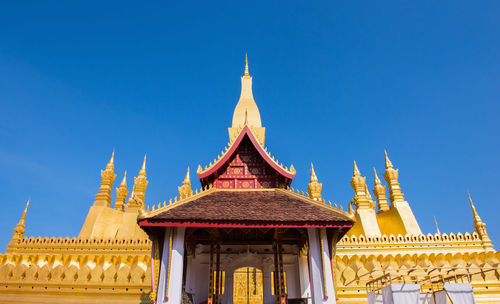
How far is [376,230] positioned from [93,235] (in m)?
16.7

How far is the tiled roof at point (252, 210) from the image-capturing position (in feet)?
33.5

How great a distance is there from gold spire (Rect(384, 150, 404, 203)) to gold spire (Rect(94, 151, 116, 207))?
19.0m

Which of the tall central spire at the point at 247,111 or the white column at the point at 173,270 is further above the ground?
the tall central spire at the point at 247,111

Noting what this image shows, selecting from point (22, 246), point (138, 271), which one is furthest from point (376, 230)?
point (22, 246)

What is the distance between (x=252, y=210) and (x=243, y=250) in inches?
163

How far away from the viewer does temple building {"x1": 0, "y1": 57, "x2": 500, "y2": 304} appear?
10.4m

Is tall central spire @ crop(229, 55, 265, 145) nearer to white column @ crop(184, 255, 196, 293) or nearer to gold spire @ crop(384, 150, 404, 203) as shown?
white column @ crop(184, 255, 196, 293)

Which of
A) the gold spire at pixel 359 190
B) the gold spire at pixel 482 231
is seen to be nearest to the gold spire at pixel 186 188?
the gold spire at pixel 359 190

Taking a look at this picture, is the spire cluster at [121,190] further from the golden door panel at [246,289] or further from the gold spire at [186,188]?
the golden door panel at [246,289]

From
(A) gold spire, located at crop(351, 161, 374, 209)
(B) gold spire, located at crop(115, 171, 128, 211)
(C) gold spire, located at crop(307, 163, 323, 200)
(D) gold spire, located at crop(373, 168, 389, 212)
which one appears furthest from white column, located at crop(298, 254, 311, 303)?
(B) gold spire, located at crop(115, 171, 128, 211)

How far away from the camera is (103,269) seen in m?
15.1

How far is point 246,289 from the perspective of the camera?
17.9m

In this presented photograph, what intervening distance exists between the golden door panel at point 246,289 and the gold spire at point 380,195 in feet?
36.2

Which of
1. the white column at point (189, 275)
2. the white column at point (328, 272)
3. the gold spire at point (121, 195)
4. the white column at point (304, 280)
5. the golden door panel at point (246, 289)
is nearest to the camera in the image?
the white column at point (328, 272)
